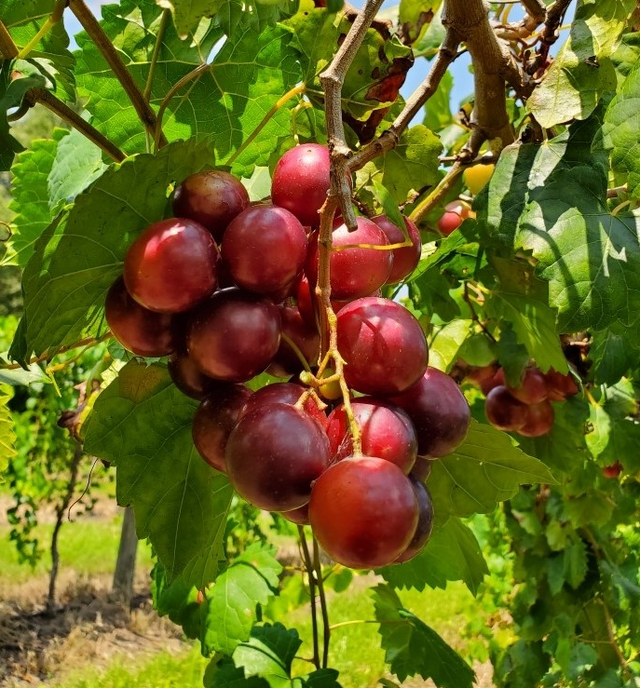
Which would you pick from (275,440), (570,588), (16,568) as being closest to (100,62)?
(275,440)

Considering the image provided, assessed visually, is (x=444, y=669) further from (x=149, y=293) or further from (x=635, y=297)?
(x=149, y=293)

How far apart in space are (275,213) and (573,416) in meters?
1.18

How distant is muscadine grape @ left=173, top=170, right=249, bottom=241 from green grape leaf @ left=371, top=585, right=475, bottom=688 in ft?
3.39

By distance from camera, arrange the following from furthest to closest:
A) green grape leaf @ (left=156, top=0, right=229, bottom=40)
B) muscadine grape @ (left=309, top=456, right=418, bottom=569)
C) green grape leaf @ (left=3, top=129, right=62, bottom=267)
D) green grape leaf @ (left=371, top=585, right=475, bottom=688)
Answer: green grape leaf @ (left=371, top=585, right=475, bottom=688), green grape leaf @ (left=3, top=129, right=62, bottom=267), green grape leaf @ (left=156, top=0, right=229, bottom=40), muscadine grape @ (left=309, top=456, right=418, bottom=569)

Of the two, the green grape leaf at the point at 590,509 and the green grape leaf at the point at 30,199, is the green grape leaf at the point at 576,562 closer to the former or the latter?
the green grape leaf at the point at 590,509

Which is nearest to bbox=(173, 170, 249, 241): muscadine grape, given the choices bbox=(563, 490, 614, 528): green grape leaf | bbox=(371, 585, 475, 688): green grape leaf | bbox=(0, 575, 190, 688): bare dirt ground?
bbox=(371, 585, 475, 688): green grape leaf

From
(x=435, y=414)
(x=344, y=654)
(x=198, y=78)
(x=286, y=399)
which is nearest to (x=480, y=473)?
(x=435, y=414)

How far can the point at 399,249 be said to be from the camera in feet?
2.15

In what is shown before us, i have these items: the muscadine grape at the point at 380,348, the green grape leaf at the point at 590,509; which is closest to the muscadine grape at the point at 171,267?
the muscadine grape at the point at 380,348

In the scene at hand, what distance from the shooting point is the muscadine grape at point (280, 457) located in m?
0.46

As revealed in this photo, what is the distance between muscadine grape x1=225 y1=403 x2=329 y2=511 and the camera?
0.46 metres

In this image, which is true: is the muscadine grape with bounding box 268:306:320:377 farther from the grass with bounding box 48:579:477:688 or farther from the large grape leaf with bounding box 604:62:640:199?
the grass with bounding box 48:579:477:688

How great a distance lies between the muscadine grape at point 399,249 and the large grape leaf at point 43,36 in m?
0.36

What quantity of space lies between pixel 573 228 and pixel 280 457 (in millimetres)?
413
